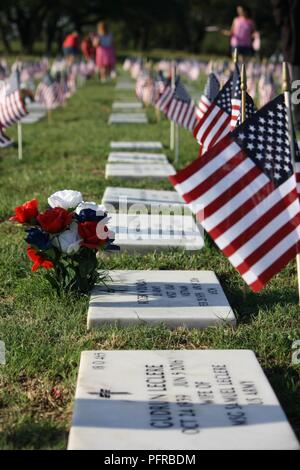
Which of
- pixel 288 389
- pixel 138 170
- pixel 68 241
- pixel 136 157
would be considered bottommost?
pixel 136 157

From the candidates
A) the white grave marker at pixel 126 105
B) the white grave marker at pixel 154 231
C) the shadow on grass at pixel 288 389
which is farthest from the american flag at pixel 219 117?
the white grave marker at pixel 126 105

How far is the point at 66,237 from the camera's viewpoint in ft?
15.4

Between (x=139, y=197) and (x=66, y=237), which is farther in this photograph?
(x=139, y=197)

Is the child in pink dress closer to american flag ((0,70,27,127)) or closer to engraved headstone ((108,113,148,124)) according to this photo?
engraved headstone ((108,113,148,124))

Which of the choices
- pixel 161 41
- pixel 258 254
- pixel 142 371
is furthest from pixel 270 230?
pixel 161 41

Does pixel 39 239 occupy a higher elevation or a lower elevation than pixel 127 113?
higher

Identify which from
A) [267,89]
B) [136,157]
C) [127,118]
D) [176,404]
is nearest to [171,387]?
[176,404]

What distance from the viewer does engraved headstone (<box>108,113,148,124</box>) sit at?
14.7 m

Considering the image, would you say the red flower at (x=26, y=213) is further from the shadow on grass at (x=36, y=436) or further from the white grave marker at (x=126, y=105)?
the white grave marker at (x=126, y=105)

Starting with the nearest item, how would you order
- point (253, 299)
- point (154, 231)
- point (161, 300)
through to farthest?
point (161, 300)
point (253, 299)
point (154, 231)

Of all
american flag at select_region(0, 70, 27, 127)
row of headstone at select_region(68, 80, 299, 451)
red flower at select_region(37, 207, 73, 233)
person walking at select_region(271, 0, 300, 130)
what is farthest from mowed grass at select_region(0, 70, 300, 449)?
person walking at select_region(271, 0, 300, 130)

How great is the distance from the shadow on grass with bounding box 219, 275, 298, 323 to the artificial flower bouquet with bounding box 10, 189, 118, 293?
843 millimetres

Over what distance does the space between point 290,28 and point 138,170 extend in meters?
3.79

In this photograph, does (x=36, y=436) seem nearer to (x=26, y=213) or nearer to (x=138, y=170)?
(x=26, y=213)
